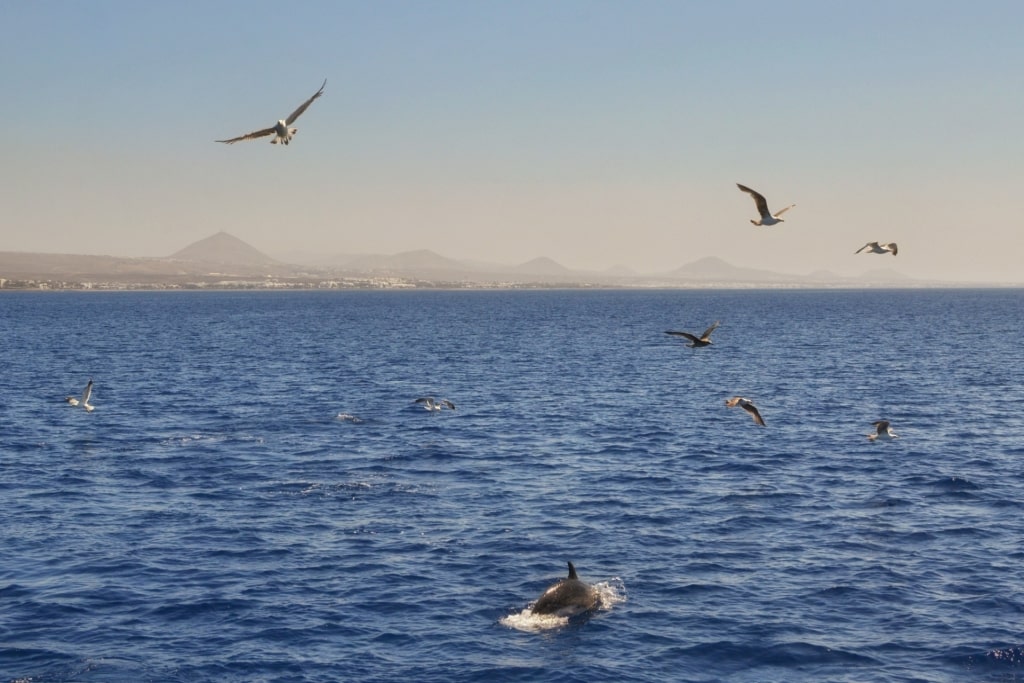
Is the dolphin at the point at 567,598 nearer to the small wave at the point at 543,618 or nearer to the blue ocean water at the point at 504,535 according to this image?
the small wave at the point at 543,618

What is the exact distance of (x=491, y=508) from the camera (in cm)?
4131

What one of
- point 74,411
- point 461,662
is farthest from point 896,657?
point 74,411

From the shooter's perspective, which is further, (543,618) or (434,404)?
(434,404)

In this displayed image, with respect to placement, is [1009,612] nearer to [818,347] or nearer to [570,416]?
[570,416]

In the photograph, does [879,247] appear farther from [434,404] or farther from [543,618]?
[434,404]

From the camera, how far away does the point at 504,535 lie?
122ft

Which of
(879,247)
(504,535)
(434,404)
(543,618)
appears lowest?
(543,618)

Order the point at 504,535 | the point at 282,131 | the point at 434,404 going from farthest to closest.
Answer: the point at 434,404 < the point at 504,535 < the point at 282,131

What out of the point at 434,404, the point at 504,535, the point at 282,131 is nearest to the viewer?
the point at 282,131

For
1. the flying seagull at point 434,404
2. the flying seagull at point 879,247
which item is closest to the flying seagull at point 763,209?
the flying seagull at point 879,247

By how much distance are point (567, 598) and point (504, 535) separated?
7.90m

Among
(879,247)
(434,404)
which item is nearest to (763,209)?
(879,247)

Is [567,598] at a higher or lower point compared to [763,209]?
lower

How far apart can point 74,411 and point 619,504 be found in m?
45.7
